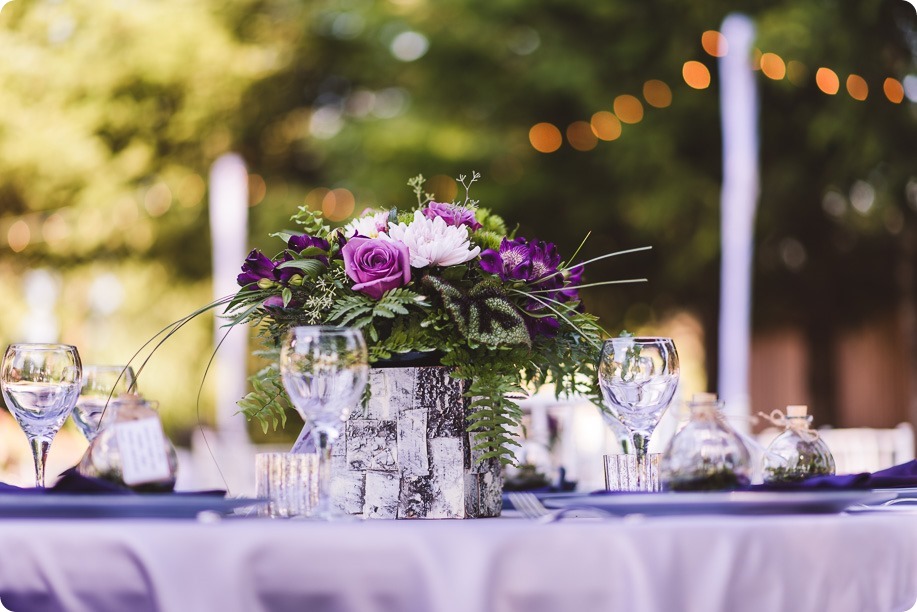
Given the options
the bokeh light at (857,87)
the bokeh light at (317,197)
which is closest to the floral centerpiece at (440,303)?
the bokeh light at (857,87)

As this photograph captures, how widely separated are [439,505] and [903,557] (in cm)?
54

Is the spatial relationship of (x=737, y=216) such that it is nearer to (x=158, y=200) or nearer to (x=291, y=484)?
(x=291, y=484)

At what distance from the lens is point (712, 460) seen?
3.77 feet

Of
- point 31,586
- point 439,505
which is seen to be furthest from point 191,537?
point 439,505

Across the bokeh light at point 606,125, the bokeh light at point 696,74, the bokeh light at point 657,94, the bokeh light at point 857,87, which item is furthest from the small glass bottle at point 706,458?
the bokeh light at point 657,94

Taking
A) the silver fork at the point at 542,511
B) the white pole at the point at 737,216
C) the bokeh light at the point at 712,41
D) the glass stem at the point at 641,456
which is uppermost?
the bokeh light at the point at 712,41

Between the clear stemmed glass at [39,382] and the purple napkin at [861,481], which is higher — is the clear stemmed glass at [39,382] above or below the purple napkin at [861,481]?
above

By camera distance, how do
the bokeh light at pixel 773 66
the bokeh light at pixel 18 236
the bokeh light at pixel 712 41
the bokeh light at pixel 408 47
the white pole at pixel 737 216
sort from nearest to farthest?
the white pole at pixel 737 216 < the bokeh light at pixel 773 66 < the bokeh light at pixel 712 41 < the bokeh light at pixel 408 47 < the bokeh light at pixel 18 236

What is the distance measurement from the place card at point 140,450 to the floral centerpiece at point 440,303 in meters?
0.28

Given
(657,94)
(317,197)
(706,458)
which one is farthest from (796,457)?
(317,197)

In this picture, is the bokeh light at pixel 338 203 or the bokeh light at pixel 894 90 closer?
the bokeh light at pixel 894 90

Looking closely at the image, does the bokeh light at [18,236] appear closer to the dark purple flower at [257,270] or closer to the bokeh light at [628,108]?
the bokeh light at [628,108]

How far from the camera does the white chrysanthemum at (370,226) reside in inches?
58.4

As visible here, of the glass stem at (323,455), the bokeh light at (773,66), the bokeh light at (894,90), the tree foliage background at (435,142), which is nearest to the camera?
the glass stem at (323,455)
